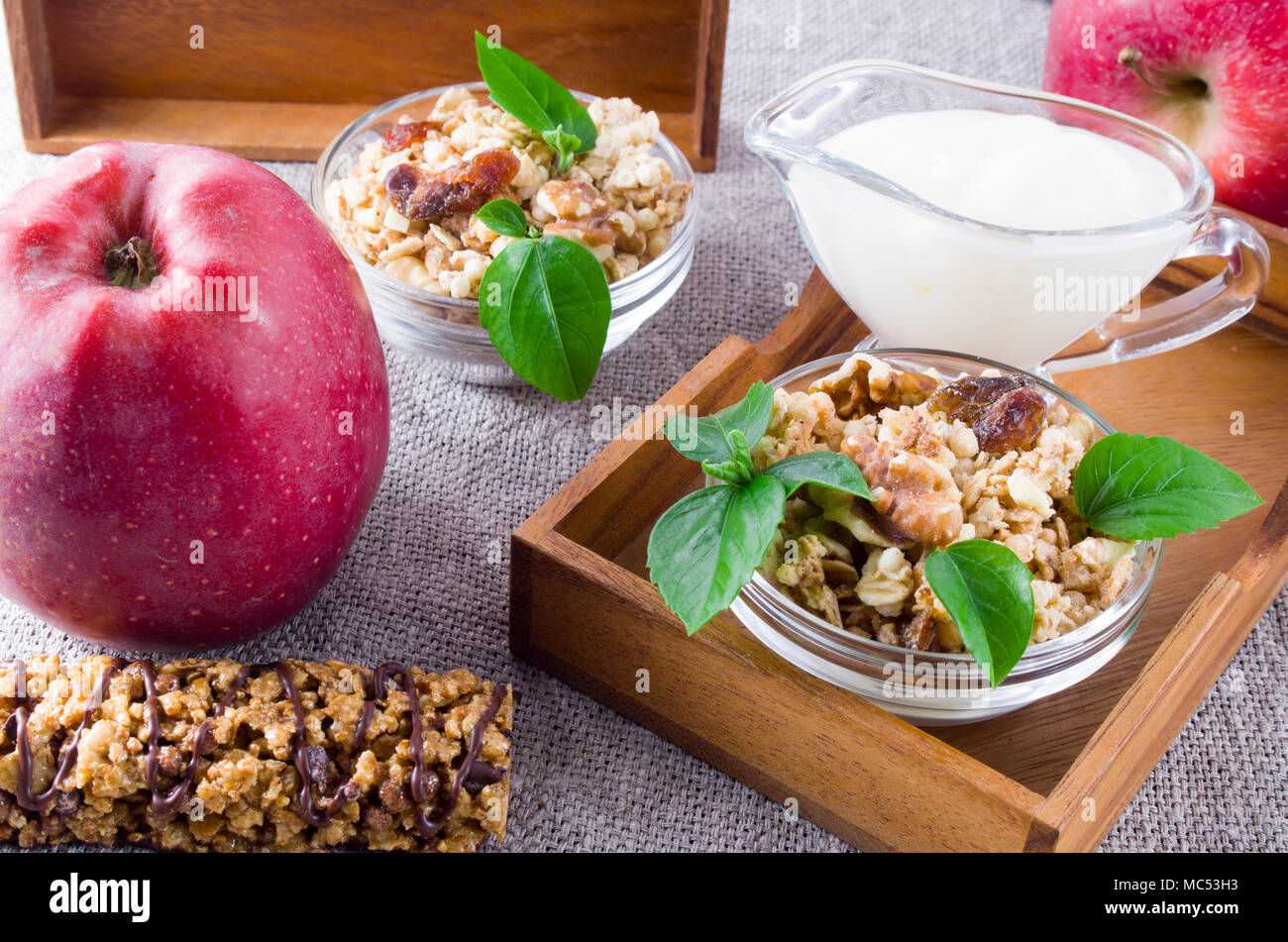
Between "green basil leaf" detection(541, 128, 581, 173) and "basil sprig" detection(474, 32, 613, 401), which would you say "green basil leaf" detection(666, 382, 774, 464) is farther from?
"green basil leaf" detection(541, 128, 581, 173)

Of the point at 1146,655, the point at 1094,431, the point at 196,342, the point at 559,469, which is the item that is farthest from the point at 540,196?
the point at 1146,655

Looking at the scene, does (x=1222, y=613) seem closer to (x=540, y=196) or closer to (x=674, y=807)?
(x=674, y=807)

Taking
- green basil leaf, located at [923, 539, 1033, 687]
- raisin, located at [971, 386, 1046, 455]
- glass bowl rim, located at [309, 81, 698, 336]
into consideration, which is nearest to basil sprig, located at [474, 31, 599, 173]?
glass bowl rim, located at [309, 81, 698, 336]

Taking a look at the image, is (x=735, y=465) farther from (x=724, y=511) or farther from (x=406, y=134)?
(x=406, y=134)

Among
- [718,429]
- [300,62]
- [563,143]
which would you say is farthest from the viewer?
[300,62]

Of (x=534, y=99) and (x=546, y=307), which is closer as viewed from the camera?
(x=546, y=307)

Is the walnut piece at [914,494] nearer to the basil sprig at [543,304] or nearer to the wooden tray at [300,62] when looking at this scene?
the basil sprig at [543,304]

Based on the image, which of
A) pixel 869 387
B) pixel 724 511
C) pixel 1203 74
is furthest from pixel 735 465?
pixel 1203 74
